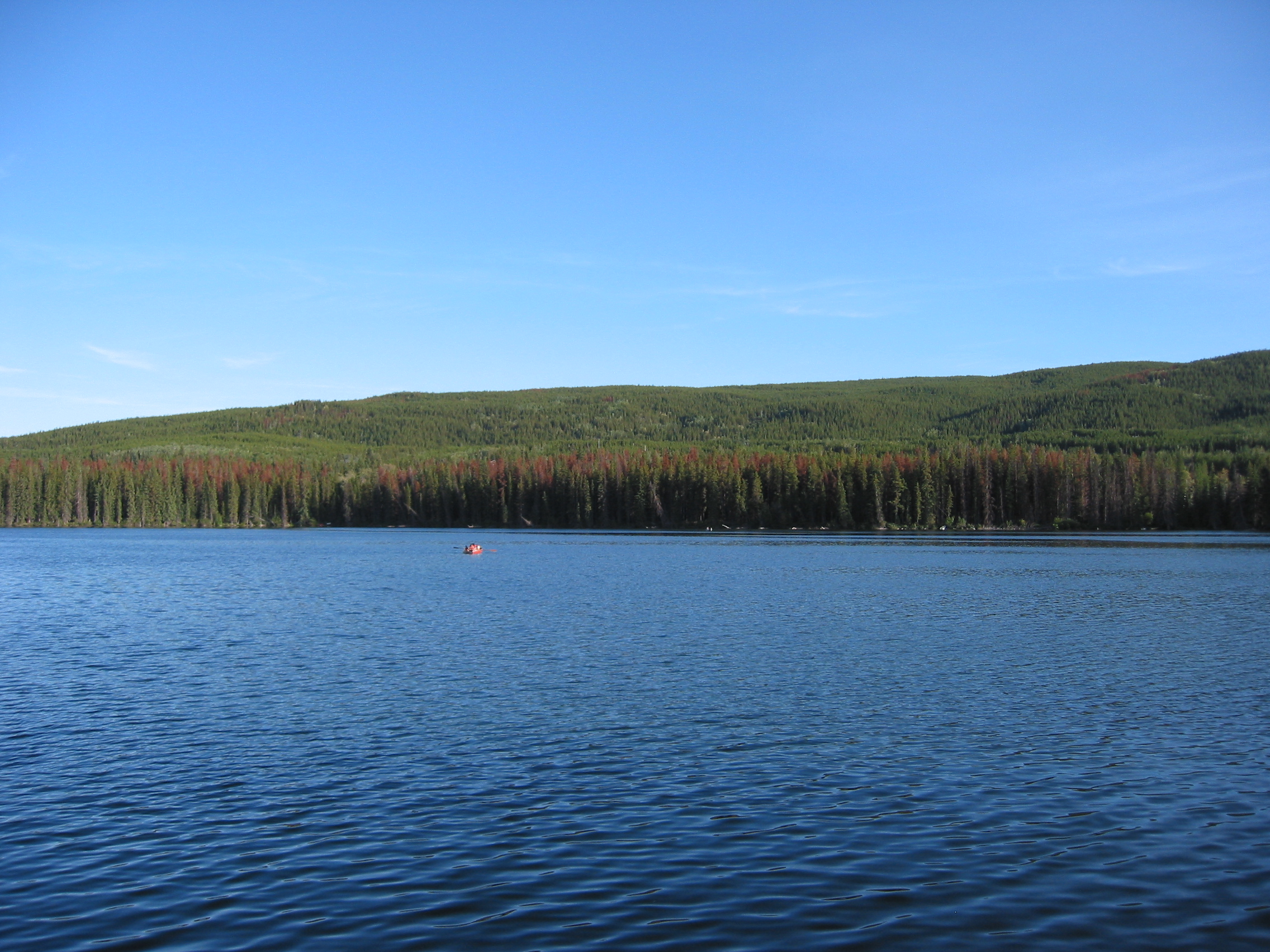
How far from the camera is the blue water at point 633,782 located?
12844 millimetres

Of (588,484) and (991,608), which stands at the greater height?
(588,484)

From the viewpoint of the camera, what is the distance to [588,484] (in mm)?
191750

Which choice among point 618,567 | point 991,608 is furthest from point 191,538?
point 991,608

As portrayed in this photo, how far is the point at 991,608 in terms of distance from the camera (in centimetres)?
4897

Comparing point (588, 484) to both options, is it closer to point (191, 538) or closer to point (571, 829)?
point (191, 538)

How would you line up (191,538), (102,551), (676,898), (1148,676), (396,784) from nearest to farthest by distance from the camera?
(676,898) → (396,784) → (1148,676) → (102,551) → (191,538)

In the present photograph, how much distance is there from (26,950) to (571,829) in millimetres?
7450

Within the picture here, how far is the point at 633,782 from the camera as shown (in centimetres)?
1855

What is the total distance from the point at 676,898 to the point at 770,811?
4.03m

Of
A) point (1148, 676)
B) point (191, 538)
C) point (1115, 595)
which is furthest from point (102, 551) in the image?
point (1148, 676)

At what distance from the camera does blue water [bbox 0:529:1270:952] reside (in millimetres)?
12844

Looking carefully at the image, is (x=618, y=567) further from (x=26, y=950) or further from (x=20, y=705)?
(x=26, y=950)

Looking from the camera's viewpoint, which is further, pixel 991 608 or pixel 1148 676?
pixel 991 608

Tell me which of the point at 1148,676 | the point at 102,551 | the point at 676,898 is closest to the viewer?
the point at 676,898
